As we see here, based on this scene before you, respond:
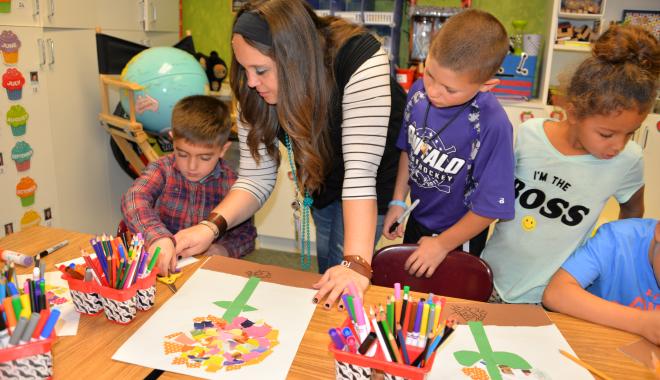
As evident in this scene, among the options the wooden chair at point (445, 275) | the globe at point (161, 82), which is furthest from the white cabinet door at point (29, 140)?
the wooden chair at point (445, 275)

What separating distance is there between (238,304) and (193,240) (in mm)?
245

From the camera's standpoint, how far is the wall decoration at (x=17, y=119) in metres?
2.19

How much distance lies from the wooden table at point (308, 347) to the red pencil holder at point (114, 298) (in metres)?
0.01

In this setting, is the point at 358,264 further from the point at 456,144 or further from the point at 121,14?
the point at 121,14

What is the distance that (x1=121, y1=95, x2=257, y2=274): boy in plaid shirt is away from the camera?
1522 mm

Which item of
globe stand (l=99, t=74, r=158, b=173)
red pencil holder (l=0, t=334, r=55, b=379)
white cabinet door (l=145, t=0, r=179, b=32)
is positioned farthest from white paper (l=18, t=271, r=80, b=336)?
white cabinet door (l=145, t=0, r=179, b=32)

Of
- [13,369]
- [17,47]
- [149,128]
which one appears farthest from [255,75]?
[17,47]

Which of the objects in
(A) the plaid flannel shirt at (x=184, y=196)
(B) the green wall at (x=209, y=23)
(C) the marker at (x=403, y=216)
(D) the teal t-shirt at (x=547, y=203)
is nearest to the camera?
(D) the teal t-shirt at (x=547, y=203)

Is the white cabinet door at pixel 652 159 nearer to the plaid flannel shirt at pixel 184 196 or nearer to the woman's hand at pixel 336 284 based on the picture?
the plaid flannel shirt at pixel 184 196

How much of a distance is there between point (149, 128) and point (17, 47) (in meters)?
0.62

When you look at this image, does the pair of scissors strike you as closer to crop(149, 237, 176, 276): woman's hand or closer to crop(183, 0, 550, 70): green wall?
crop(149, 237, 176, 276): woman's hand

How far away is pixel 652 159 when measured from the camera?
262 cm

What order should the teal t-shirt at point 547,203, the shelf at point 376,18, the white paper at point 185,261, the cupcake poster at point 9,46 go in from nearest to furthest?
the white paper at point 185,261
the teal t-shirt at point 547,203
the cupcake poster at point 9,46
the shelf at point 376,18

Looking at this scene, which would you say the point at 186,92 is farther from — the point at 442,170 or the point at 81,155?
the point at 442,170
